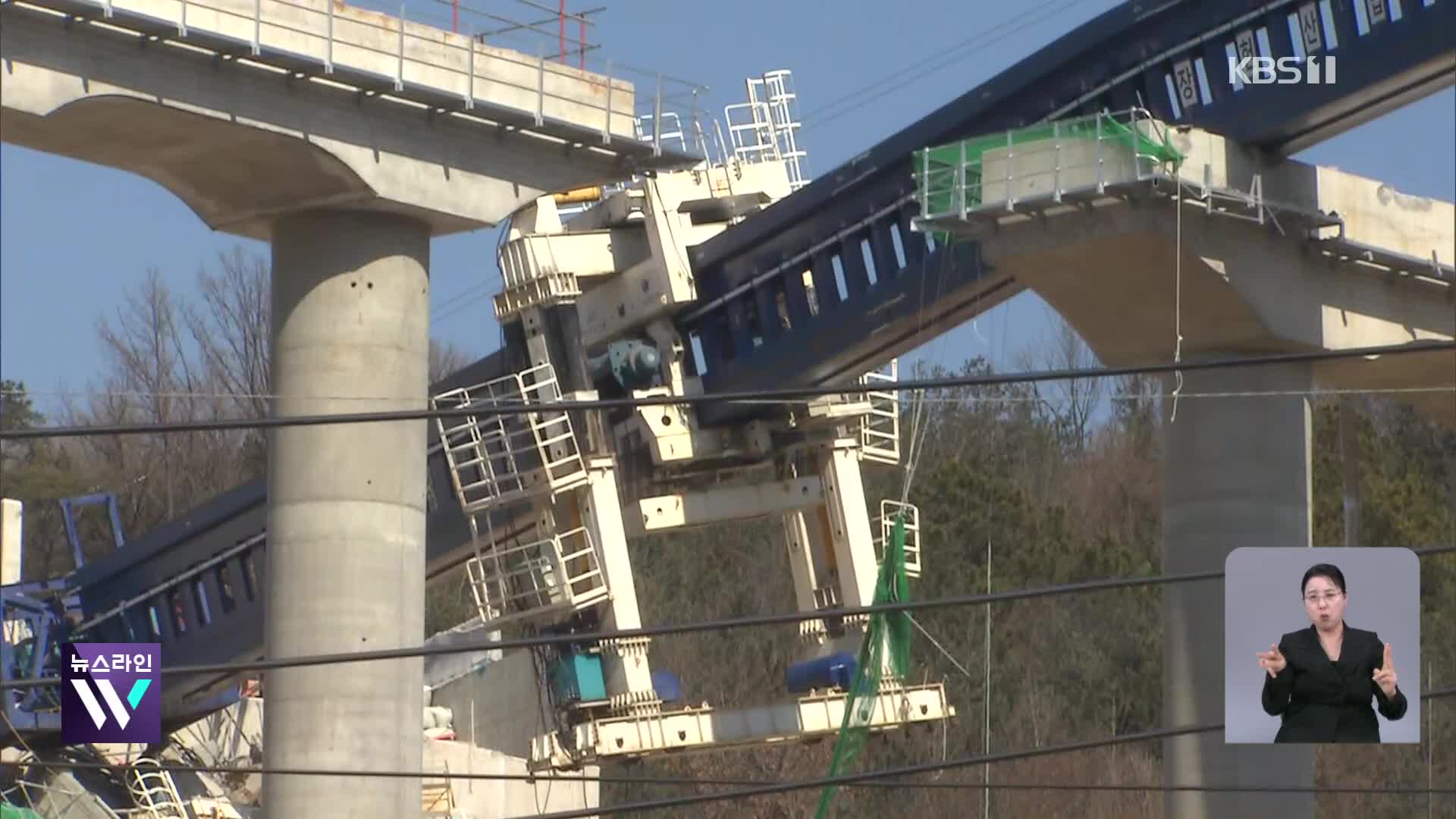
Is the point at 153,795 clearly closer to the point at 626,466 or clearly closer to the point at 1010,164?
the point at 626,466

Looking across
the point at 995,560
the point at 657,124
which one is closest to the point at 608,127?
the point at 657,124

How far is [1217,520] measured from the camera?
3366 centimetres

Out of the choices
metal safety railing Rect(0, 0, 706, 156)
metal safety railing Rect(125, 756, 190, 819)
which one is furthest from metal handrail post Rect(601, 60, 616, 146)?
metal safety railing Rect(125, 756, 190, 819)

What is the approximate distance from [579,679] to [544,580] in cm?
154

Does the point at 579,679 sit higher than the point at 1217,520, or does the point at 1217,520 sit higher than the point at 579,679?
the point at 1217,520

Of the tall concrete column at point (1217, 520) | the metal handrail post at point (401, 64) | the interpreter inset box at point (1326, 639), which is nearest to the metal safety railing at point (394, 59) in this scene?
the metal handrail post at point (401, 64)

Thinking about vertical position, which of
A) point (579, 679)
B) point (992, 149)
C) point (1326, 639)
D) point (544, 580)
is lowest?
point (579, 679)

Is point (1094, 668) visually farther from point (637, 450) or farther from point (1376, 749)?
point (637, 450)

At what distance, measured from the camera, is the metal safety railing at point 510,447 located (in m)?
36.6

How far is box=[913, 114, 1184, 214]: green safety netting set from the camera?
99.5 ft

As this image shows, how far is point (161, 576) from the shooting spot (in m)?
38.8

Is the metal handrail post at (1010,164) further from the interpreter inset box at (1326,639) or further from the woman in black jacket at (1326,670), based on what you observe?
the woman in black jacket at (1326,670)

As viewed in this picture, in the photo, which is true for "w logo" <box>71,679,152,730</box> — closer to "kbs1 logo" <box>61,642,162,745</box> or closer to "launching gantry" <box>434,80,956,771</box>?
"kbs1 logo" <box>61,642,162,745</box>

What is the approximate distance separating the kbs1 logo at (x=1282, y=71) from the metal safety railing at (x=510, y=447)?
10.7 metres
